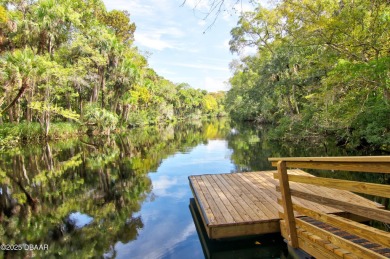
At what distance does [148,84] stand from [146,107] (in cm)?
1099

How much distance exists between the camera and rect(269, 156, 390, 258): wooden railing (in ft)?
7.32

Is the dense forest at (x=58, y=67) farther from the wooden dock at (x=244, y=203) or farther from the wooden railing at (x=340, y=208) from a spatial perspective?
the wooden railing at (x=340, y=208)

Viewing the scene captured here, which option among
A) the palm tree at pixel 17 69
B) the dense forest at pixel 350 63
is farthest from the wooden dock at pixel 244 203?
the palm tree at pixel 17 69

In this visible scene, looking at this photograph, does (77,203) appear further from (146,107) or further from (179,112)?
(179,112)

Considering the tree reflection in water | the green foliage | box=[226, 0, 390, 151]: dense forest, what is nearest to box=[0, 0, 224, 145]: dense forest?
the green foliage

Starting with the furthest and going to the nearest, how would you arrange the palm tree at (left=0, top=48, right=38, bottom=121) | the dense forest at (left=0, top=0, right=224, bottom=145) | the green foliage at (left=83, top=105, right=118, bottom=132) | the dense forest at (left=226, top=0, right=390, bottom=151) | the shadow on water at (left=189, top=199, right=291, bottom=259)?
the green foliage at (left=83, top=105, right=118, bottom=132), the dense forest at (left=0, top=0, right=224, bottom=145), the palm tree at (left=0, top=48, right=38, bottom=121), the dense forest at (left=226, top=0, right=390, bottom=151), the shadow on water at (left=189, top=199, right=291, bottom=259)

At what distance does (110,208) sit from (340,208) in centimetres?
533

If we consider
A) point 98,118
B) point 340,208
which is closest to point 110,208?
point 340,208

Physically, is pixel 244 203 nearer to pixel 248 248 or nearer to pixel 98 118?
pixel 248 248

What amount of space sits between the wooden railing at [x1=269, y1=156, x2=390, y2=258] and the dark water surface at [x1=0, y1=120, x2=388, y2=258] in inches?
35.5

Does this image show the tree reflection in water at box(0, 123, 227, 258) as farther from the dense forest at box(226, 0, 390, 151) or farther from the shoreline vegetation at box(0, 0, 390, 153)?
the dense forest at box(226, 0, 390, 151)

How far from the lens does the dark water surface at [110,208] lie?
4.46m

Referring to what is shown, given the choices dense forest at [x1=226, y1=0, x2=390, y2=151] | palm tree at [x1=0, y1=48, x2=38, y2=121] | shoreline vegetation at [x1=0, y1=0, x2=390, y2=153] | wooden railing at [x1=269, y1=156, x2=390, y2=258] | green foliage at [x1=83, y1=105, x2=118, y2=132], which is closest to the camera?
wooden railing at [x1=269, y1=156, x2=390, y2=258]

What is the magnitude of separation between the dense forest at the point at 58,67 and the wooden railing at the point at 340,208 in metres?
17.1
